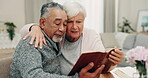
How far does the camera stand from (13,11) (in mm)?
4602

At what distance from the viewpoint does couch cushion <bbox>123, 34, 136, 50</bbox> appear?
4.61 metres

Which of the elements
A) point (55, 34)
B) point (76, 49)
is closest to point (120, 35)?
point (76, 49)

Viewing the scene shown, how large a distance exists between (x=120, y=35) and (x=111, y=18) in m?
0.75

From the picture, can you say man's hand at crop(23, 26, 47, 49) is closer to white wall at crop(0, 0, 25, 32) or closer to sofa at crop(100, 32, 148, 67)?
sofa at crop(100, 32, 148, 67)

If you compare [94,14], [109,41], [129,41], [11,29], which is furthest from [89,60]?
[94,14]

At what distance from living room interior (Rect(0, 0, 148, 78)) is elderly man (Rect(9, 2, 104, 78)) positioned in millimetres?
2909

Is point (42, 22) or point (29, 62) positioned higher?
point (42, 22)

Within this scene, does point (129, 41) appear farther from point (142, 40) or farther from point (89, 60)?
point (89, 60)

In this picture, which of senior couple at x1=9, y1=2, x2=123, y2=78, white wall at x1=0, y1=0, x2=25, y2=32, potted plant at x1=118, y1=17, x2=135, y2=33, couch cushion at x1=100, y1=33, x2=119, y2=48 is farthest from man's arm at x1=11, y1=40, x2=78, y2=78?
potted plant at x1=118, y1=17, x2=135, y2=33

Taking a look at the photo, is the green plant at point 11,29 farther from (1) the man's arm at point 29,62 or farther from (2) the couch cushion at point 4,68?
(1) the man's arm at point 29,62

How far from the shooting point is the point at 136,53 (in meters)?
0.89

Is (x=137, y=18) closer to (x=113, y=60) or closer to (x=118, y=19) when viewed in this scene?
(x=118, y=19)

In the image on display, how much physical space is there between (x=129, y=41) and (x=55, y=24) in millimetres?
3796

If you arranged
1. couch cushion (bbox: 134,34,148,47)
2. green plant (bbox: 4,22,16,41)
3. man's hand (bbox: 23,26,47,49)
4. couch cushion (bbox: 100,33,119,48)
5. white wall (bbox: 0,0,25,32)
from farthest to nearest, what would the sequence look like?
couch cushion (bbox: 100,33,119,48) → white wall (bbox: 0,0,25,32) → green plant (bbox: 4,22,16,41) → couch cushion (bbox: 134,34,148,47) → man's hand (bbox: 23,26,47,49)
